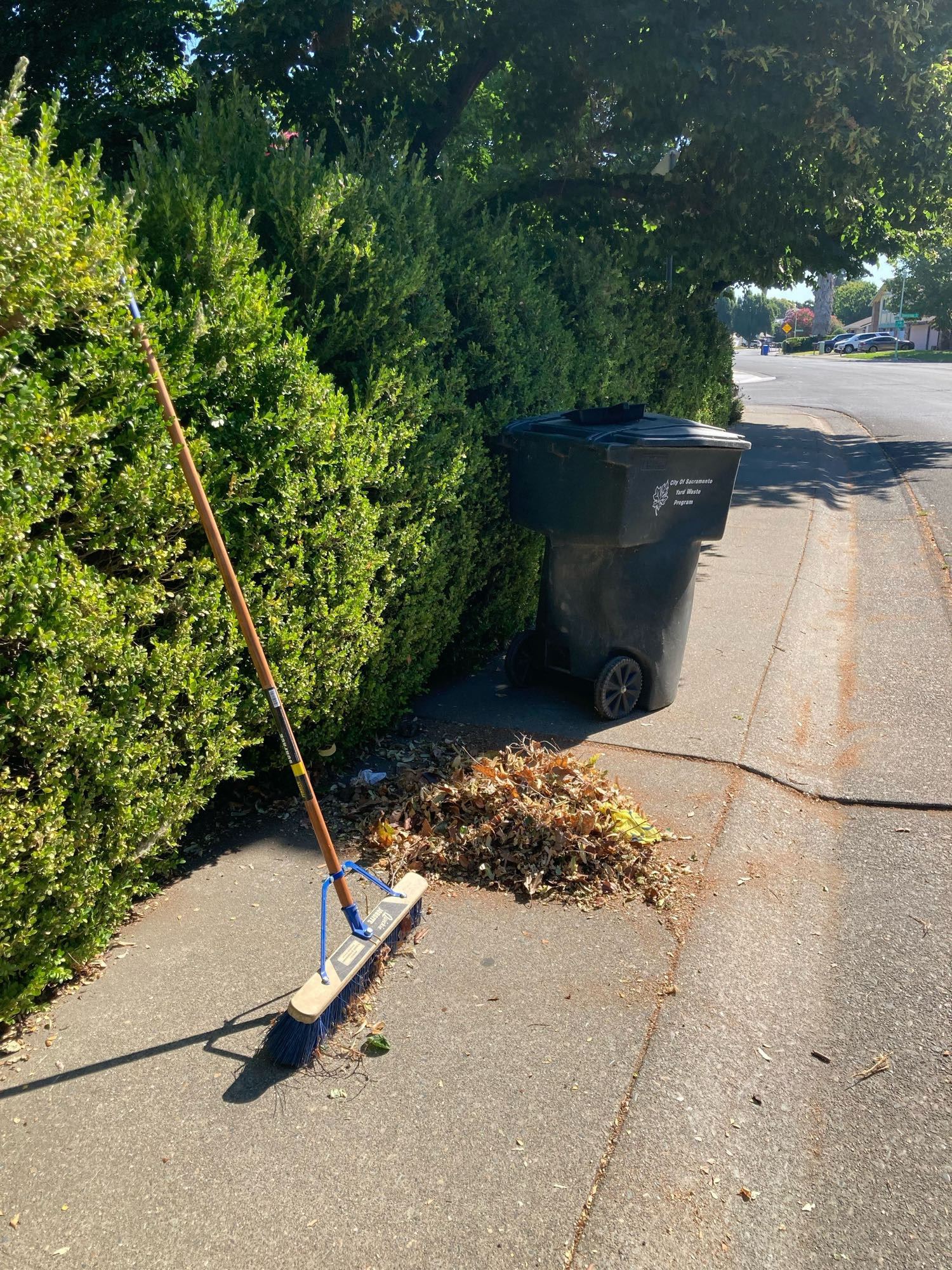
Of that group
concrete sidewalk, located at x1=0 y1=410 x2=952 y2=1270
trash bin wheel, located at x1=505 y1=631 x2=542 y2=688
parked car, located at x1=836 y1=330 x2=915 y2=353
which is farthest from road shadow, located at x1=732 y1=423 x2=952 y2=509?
parked car, located at x1=836 y1=330 x2=915 y2=353

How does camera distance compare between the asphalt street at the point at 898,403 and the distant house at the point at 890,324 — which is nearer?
the asphalt street at the point at 898,403

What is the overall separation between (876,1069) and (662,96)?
26.5ft

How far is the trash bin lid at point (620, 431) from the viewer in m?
4.72

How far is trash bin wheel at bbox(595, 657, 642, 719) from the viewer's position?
5.07 metres

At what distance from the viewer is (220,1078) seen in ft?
8.93

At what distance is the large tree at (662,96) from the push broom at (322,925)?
600 cm

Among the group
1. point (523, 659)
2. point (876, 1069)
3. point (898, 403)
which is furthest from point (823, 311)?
point (876, 1069)

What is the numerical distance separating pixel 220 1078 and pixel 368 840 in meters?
1.31

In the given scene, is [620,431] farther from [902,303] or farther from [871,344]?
[902,303]

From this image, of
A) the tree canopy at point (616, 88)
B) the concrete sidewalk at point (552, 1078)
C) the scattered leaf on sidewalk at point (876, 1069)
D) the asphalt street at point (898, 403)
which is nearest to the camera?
the concrete sidewalk at point (552, 1078)

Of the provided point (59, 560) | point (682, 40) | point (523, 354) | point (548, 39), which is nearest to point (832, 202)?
point (682, 40)

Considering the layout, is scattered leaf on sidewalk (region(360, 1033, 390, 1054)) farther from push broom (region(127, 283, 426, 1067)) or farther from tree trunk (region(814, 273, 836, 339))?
tree trunk (region(814, 273, 836, 339))

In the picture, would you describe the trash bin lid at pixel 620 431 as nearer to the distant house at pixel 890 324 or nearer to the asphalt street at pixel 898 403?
the asphalt street at pixel 898 403

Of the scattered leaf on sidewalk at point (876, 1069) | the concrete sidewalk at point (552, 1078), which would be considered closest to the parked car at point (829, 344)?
the concrete sidewalk at point (552, 1078)
